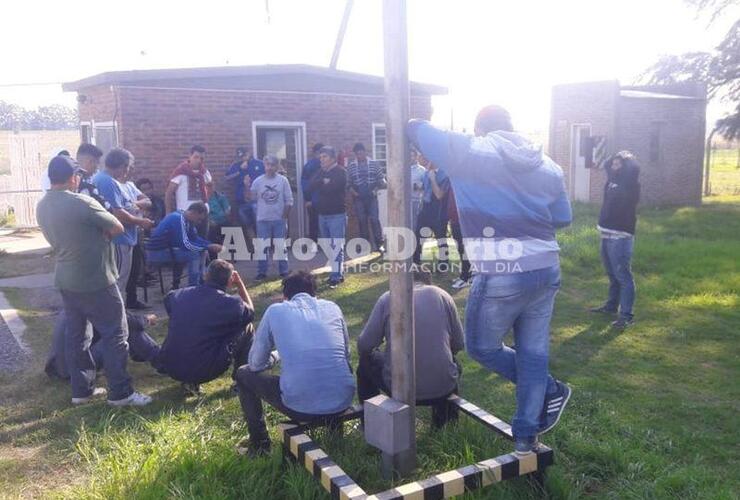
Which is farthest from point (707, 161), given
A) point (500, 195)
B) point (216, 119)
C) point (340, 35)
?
point (500, 195)

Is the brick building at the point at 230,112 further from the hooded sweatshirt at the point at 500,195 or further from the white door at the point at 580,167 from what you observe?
the white door at the point at 580,167

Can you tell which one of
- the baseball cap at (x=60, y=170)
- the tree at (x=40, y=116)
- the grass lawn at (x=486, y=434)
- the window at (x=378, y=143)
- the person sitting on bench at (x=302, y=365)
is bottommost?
the grass lawn at (x=486, y=434)

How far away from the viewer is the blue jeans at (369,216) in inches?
466

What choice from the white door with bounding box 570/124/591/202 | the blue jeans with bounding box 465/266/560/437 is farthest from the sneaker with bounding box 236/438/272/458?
the white door with bounding box 570/124/591/202

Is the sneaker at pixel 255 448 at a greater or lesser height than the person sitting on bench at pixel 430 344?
lesser

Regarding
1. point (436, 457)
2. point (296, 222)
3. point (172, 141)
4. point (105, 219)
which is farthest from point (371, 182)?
point (436, 457)

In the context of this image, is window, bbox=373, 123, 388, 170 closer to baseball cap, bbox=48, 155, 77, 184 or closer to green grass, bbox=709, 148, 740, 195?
baseball cap, bbox=48, 155, 77, 184

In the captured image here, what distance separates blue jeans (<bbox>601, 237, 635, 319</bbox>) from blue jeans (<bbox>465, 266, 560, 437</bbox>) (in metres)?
3.96

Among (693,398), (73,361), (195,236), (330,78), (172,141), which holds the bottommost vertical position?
(693,398)

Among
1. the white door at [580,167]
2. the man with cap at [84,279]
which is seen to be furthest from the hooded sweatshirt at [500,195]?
the white door at [580,167]

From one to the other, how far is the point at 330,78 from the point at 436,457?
9.34 m

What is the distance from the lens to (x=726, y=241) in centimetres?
1367

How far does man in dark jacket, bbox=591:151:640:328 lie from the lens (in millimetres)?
7375

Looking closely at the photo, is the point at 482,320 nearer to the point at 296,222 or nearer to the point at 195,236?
the point at 195,236
